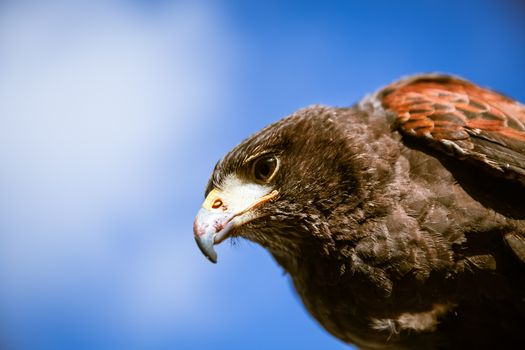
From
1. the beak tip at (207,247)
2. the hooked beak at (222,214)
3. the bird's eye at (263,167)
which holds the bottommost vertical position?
the beak tip at (207,247)

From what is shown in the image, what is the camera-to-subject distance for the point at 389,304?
335 cm

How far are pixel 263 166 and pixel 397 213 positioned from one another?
1.03 metres

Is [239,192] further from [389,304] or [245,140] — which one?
[389,304]

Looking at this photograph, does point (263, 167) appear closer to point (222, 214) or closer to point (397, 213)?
point (222, 214)

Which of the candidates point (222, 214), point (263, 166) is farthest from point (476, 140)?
point (222, 214)

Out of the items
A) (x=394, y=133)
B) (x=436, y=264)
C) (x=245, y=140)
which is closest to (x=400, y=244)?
(x=436, y=264)

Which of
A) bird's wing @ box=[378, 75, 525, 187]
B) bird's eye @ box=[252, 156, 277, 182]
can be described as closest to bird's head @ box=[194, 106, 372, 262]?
bird's eye @ box=[252, 156, 277, 182]

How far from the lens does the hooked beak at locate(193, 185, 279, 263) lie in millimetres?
3418

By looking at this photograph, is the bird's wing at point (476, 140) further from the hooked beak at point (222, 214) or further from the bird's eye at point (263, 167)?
the hooked beak at point (222, 214)

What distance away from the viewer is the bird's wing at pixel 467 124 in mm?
3180

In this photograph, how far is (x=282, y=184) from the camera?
3635 mm

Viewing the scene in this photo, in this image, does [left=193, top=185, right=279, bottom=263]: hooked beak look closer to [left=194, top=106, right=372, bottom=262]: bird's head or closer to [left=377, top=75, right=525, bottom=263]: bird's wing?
[left=194, top=106, right=372, bottom=262]: bird's head

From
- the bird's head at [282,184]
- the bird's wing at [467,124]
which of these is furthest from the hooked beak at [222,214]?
the bird's wing at [467,124]

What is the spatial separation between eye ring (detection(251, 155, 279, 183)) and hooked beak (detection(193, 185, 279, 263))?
0.09 metres
